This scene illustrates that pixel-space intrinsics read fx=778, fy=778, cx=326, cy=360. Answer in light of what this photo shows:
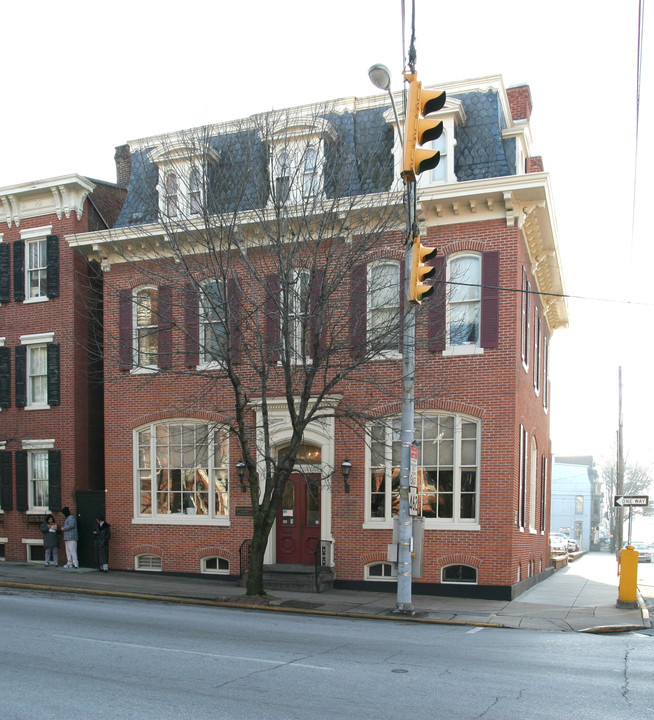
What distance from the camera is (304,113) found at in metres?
18.7

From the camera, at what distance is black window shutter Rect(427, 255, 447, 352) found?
16922mm

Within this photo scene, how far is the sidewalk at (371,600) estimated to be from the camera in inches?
550

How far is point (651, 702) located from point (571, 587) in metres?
13.6

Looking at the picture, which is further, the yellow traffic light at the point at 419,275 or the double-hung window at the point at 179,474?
the double-hung window at the point at 179,474

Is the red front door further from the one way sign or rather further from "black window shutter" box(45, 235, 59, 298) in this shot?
"black window shutter" box(45, 235, 59, 298)

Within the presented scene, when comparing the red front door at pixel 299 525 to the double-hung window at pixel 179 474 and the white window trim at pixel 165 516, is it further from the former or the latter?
the double-hung window at pixel 179 474

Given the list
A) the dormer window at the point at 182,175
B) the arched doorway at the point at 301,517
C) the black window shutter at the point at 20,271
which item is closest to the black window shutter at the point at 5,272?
the black window shutter at the point at 20,271

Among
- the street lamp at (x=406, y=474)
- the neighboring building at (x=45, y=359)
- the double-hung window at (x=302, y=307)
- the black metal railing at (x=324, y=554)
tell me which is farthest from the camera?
the neighboring building at (x=45, y=359)

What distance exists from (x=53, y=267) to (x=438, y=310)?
435 inches

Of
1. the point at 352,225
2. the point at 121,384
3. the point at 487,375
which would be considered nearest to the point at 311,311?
the point at 352,225

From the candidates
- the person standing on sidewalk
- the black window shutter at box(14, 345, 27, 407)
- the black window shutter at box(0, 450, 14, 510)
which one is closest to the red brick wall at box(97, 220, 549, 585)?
the person standing on sidewalk

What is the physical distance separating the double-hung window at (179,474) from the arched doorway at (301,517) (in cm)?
156

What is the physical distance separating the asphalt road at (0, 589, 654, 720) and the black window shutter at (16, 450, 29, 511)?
9.55m

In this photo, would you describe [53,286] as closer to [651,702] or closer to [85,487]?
[85,487]
